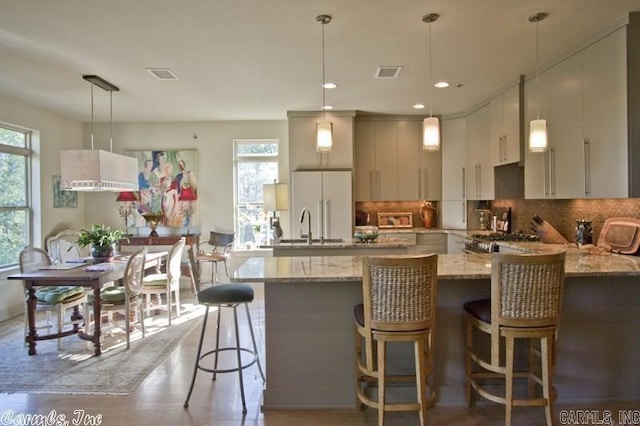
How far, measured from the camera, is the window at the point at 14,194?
16.1 feet

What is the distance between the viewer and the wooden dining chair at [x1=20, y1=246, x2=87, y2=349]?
3.78m

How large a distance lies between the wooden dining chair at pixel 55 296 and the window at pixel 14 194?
1127mm

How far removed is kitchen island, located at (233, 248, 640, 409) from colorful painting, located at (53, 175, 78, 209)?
4.61 metres

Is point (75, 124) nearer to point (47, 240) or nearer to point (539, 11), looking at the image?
point (47, 240)

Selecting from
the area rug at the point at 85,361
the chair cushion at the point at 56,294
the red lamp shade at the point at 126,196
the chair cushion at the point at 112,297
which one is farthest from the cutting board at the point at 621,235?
the red lamp shade at the point at 126,196

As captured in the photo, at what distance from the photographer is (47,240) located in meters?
5.48

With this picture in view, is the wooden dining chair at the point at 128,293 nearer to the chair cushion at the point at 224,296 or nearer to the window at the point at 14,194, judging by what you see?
the chair cushion at the point at 224,296

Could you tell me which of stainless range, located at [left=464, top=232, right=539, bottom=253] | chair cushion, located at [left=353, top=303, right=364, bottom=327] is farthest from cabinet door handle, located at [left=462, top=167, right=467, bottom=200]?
chair cushion, located at [left=353, top=303, right=364, bottom=327]

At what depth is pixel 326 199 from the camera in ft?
18.1

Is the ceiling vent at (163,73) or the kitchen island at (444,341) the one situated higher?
the ceiling vent at (163,73)

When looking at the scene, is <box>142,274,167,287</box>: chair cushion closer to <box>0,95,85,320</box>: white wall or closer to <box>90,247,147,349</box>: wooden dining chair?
<box>90,247,147,349</box>: wooden dining chair

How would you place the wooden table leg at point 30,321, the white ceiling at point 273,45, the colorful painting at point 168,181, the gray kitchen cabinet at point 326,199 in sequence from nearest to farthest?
the white ceiling at point 273,45 < the wooden table leg at point 30,321 < the gray kitchen cabinet at point 326,199 < the colorful painting at point 168,181

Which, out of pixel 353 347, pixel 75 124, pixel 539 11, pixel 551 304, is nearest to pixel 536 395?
pixel 551 304

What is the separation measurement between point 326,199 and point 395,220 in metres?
1.52
